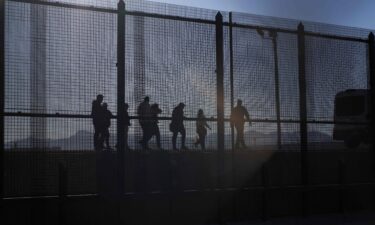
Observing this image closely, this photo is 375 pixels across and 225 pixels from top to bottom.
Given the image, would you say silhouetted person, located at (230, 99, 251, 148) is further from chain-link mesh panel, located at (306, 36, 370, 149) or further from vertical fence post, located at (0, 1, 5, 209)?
vertical fence post, located at (0, 1, 5, 209)

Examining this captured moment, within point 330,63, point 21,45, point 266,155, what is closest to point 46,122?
point 21,45

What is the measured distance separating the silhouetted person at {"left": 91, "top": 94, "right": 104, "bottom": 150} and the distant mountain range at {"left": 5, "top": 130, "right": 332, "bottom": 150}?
75mm

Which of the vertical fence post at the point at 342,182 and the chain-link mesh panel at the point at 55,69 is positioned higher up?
the chain-link mesh panel at the point at 55,69

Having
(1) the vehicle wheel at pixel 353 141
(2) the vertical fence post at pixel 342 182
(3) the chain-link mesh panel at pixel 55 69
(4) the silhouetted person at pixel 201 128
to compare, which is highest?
(3) the chain-link mesh panel at pixel 55 69

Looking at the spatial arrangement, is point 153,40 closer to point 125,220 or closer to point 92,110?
point 92,110

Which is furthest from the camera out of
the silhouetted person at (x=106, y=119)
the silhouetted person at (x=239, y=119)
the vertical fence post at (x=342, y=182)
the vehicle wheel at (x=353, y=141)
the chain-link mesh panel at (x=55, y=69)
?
the vehicle wheel at (x=353, y=141)

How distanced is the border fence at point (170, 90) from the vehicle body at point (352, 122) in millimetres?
181

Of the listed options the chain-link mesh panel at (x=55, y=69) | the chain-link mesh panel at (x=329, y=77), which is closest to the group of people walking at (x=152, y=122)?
the chain-link mesh panel at (x=55, y=69)

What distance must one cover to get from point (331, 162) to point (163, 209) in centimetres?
379

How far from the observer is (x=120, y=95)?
8703 mm

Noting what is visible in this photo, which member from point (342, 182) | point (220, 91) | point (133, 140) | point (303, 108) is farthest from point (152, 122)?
point (342, 182)

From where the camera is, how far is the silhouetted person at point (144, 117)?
8.91 m

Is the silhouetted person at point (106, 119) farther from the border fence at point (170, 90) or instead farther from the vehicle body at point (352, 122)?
the vehicle body at point (352, 122)

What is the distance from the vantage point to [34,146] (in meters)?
8.27
